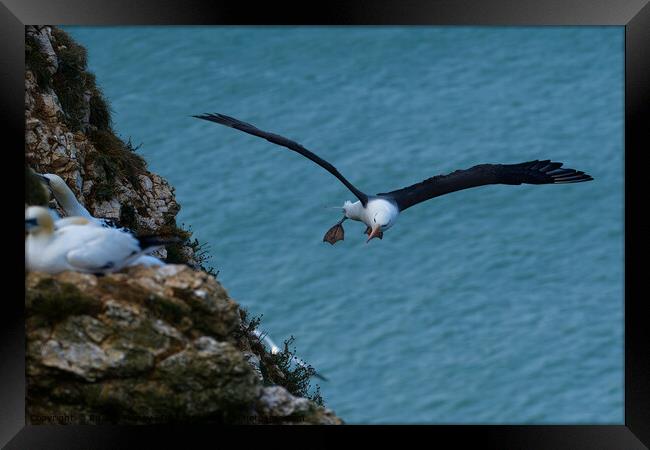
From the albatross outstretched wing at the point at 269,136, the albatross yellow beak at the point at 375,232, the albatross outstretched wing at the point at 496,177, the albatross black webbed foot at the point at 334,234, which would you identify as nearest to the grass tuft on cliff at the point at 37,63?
the albatross outstretched wing at the point at 269,136

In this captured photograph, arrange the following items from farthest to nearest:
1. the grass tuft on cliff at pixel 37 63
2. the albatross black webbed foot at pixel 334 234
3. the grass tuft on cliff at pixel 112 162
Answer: the albatross black webbed foot at pixel 334 234 < the grass tuft on cliff at pixel 112 162 < the grass tuft on cliff at pixel 37 63

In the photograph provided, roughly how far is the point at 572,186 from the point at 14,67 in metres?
41.4

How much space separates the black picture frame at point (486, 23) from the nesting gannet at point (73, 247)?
0.26 meters

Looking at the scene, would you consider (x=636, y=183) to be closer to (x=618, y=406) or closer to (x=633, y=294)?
(x=633, y=294)

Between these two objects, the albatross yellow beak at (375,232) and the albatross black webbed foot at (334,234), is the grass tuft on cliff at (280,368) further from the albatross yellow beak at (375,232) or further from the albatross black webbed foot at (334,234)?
the albatross black webbed foot at (334,234)

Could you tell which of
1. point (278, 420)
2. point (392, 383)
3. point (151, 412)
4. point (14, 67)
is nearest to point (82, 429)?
point (151, 412)

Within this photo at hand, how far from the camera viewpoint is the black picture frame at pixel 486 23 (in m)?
10.6

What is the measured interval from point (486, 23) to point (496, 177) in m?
3.50

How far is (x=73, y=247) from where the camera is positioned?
1033 centimetres

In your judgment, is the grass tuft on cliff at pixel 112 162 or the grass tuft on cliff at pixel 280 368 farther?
the grass tuft on cliff at pixel 280 368

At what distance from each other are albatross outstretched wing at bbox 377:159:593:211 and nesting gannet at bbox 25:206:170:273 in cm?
443

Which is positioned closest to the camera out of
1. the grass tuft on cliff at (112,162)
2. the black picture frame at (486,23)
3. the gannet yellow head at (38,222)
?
the gannet yellow head at (38,222)

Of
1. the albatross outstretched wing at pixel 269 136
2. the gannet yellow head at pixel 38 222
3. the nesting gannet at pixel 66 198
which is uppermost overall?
the albatross outstretched wing at pixel 269 136

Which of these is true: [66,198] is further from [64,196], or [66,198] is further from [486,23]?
[486,23]
